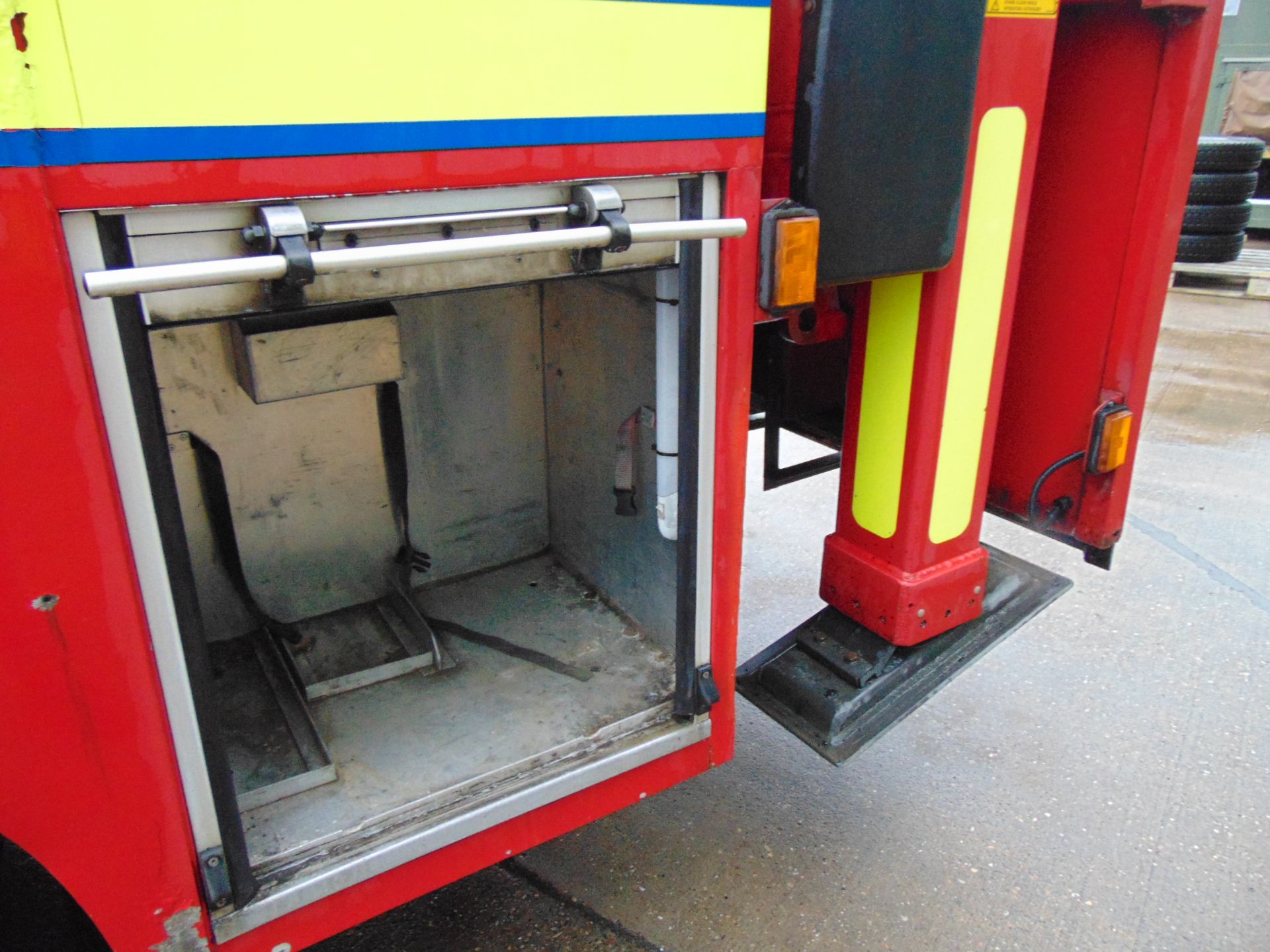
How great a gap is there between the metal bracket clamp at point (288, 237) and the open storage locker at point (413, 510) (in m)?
0.02

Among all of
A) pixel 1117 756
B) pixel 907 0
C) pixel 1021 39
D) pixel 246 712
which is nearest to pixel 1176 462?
pixel 1117 756

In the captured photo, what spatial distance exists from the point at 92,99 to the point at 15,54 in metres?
0.07

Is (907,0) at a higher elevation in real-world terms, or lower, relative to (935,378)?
higher

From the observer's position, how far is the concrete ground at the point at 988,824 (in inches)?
78.5

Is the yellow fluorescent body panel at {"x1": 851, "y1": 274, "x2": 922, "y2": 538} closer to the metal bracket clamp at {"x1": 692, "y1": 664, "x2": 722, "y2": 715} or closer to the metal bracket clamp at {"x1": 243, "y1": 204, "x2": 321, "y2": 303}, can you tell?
the metal bracket clamp at {"x1": 692, "y1": 664, "x2": 722, "y2": 715}

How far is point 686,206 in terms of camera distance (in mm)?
1398

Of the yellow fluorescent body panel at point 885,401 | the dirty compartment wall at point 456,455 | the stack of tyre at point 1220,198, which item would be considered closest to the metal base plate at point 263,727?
the dirty compartment wall at point 456,455

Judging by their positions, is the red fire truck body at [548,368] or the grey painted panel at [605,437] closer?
the red fire truck body at [548,368]

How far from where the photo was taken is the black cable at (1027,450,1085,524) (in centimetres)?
214

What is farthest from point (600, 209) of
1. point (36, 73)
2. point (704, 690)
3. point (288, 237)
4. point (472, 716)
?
point (472, 716)

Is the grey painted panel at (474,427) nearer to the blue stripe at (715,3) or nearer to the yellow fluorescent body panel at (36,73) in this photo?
the blue stripe at (715,3)

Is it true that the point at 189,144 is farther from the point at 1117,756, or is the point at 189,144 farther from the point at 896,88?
the point at 1117,756

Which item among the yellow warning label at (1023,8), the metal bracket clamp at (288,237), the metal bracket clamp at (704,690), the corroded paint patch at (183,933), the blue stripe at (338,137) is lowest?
the corroded paint patch at (183,933)

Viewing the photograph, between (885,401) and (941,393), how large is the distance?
12 cm
